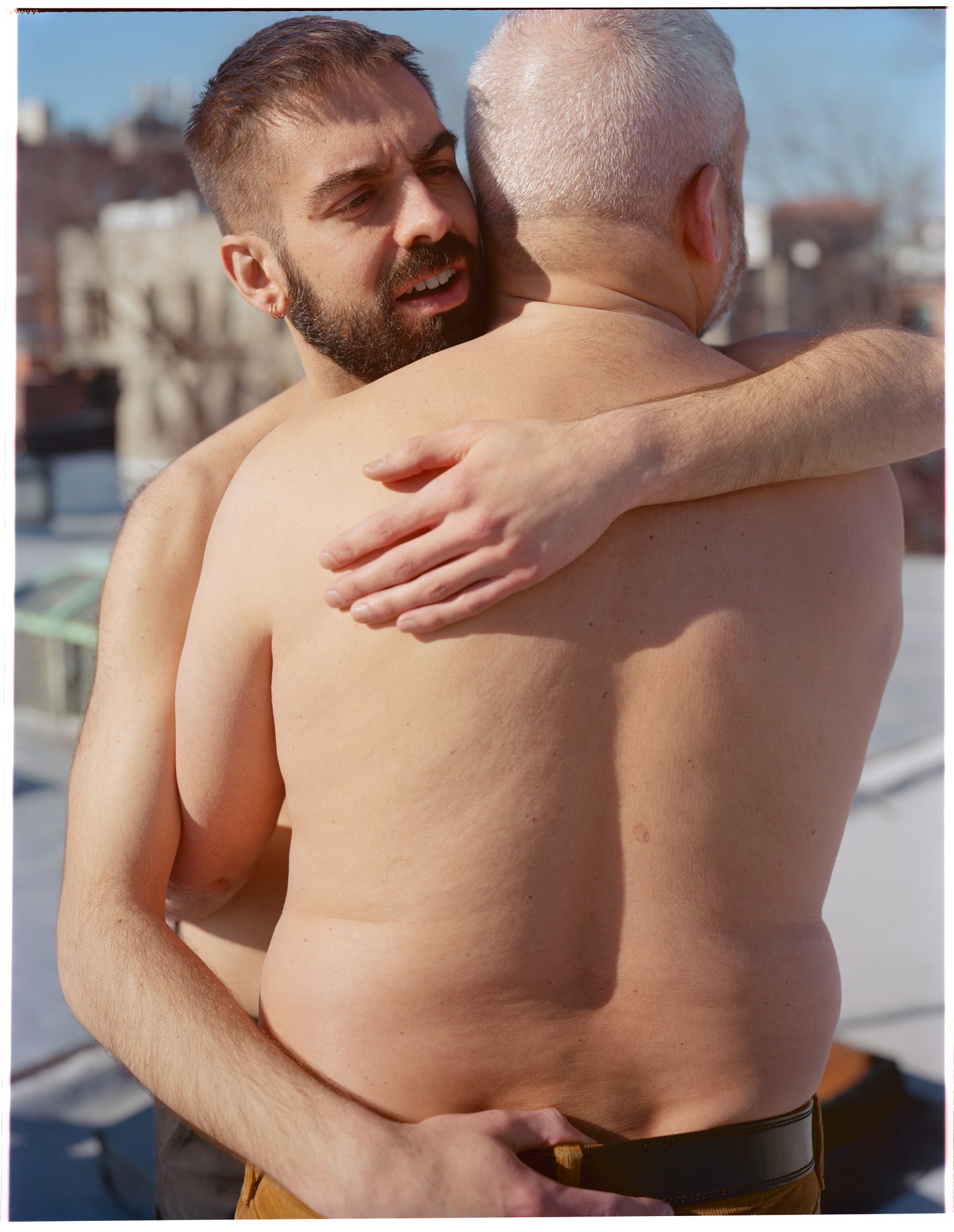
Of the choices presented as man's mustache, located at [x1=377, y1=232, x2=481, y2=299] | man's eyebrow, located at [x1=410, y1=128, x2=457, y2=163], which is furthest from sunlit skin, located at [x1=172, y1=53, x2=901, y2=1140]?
man's eyebrow, located at [x1=410, y1=128, x2=457, y2=163]

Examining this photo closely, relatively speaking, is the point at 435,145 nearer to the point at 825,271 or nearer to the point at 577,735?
the point at 577,735

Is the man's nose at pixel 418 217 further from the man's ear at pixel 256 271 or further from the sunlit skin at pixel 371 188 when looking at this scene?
the man's ear at pixel 256 271

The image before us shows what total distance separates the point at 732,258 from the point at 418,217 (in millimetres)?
460

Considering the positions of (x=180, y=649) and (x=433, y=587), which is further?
(x=180, y=649)

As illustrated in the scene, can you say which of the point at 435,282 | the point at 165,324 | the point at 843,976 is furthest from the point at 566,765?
the point at 165,324

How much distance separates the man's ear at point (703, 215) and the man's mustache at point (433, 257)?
0.92 ft

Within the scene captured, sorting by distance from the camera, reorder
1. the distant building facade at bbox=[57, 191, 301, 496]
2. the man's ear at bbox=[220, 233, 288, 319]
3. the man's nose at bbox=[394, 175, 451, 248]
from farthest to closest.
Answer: the distant building facade at bbox=[57, 191, 301, 496], the man's ear at bbox=[220, 233, 288, 319], the man's nose at bbox=[394, 175, 451, 248]

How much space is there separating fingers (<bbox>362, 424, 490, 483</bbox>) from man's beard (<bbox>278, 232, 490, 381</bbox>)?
34cm

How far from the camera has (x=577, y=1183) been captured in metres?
1.24

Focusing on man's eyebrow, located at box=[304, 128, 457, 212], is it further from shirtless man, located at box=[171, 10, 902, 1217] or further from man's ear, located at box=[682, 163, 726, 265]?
man's ear, located at box=[682, 163, 726, 265]

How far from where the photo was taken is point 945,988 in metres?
1.78

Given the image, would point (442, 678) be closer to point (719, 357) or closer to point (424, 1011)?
point (424, 1011)

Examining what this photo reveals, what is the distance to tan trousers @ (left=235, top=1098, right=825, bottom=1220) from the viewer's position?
1.23m

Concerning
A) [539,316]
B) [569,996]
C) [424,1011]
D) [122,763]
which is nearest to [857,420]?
[539,316]
